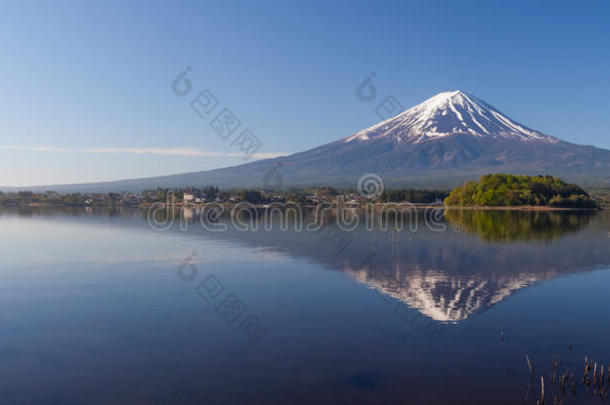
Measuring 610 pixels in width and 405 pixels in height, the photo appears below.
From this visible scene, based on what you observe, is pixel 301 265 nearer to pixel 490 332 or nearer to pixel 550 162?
pixel 490 332

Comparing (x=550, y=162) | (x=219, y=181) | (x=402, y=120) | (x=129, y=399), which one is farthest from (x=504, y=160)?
(x=129, y=399)

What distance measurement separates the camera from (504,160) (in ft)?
566

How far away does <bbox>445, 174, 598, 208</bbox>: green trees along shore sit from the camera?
232 ft

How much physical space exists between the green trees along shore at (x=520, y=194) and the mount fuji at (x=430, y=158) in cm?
7227

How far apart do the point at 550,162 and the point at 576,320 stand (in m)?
178

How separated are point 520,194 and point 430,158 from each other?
116953 mm

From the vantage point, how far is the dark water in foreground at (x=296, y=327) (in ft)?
24.0
